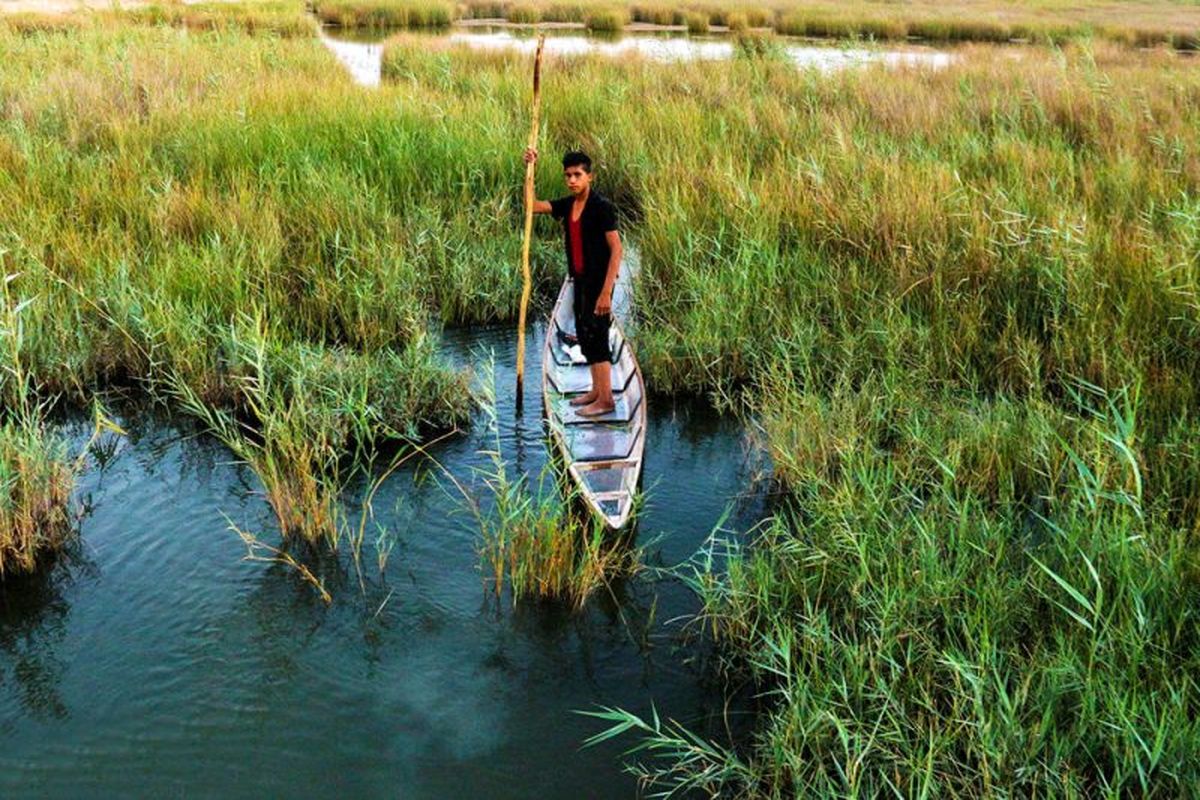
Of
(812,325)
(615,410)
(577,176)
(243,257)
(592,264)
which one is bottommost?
(615,410)

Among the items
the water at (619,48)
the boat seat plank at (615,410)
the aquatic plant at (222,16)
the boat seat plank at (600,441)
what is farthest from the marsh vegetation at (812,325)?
the aquatic plant at (222,16)

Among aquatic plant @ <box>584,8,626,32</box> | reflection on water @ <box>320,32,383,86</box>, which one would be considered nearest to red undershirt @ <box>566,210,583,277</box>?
reflection on water @ <box>320,32,383,86</box>

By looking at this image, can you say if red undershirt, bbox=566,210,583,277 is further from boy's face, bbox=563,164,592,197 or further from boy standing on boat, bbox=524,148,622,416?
boy's face, bbox=563,164,592,197

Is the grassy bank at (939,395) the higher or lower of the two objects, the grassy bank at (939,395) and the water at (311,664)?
the higher

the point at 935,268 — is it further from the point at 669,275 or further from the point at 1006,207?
the point at 669,275

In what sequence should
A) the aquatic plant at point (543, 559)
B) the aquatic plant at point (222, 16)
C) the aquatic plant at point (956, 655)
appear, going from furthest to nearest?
the aquatic plant at point (222, 16), the aquatic plant at point (543, 559), the aquatic plant at point (956, 655)

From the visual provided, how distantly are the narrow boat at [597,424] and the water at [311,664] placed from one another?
0.35m

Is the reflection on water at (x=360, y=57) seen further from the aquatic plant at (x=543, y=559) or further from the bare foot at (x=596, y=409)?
the aquatic plant at (x=543, y=559)

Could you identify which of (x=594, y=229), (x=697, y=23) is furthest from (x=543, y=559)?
(x=697, y=23)

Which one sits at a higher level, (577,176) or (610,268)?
(577,176)

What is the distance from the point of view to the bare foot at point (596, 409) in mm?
5996

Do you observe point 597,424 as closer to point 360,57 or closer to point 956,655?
point 956,655

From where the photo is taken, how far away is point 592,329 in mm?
5941

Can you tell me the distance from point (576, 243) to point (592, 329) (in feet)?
1.76
